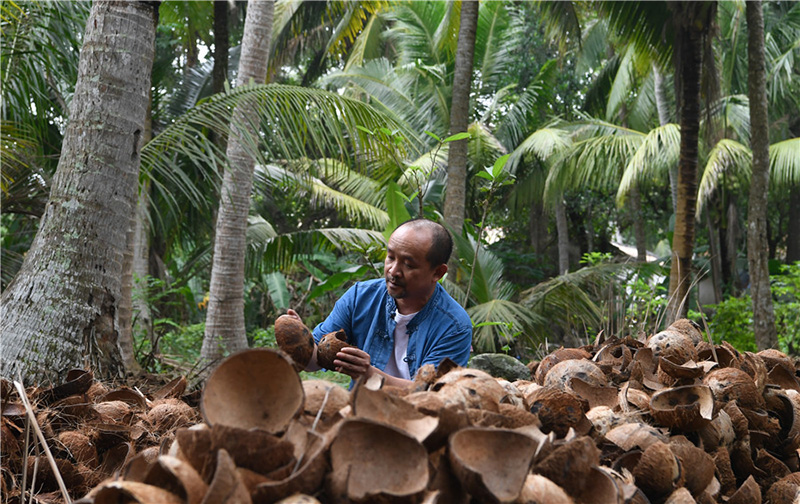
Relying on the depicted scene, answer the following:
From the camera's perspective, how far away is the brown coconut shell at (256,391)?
120 centimetres

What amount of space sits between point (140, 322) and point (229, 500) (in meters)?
8.48

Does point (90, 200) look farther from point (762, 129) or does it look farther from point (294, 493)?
point (762, 129)

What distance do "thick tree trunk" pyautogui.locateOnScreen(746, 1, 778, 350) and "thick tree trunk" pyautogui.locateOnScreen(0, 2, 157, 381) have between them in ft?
21.2

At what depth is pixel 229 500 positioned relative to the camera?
0.99 meters

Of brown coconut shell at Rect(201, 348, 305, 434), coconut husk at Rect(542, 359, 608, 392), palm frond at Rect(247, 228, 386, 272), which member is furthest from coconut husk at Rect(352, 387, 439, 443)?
palm frond at Rect(247, 228, 386, 272)

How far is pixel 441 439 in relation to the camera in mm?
1210

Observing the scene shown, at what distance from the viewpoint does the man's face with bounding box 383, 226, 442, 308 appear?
105 inches

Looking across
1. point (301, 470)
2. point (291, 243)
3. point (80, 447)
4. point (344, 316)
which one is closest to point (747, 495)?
point (301, 470)

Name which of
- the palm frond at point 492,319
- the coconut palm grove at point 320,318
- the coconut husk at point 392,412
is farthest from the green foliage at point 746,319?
the coconut husk at point 392,412

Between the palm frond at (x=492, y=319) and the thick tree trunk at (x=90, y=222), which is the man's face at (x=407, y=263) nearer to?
the thick tree trunk at (x=90, y=222)

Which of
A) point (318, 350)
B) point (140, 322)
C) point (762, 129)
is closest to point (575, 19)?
point (762, 129)

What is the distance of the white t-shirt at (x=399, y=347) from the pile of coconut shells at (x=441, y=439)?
2.42 ft

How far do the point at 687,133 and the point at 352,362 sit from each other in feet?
22.4

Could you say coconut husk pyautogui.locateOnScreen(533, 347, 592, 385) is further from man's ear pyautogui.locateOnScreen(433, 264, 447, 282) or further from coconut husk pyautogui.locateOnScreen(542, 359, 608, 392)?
man's ear pyautogui.locateOnScreen(433, 264, 447, 282)
